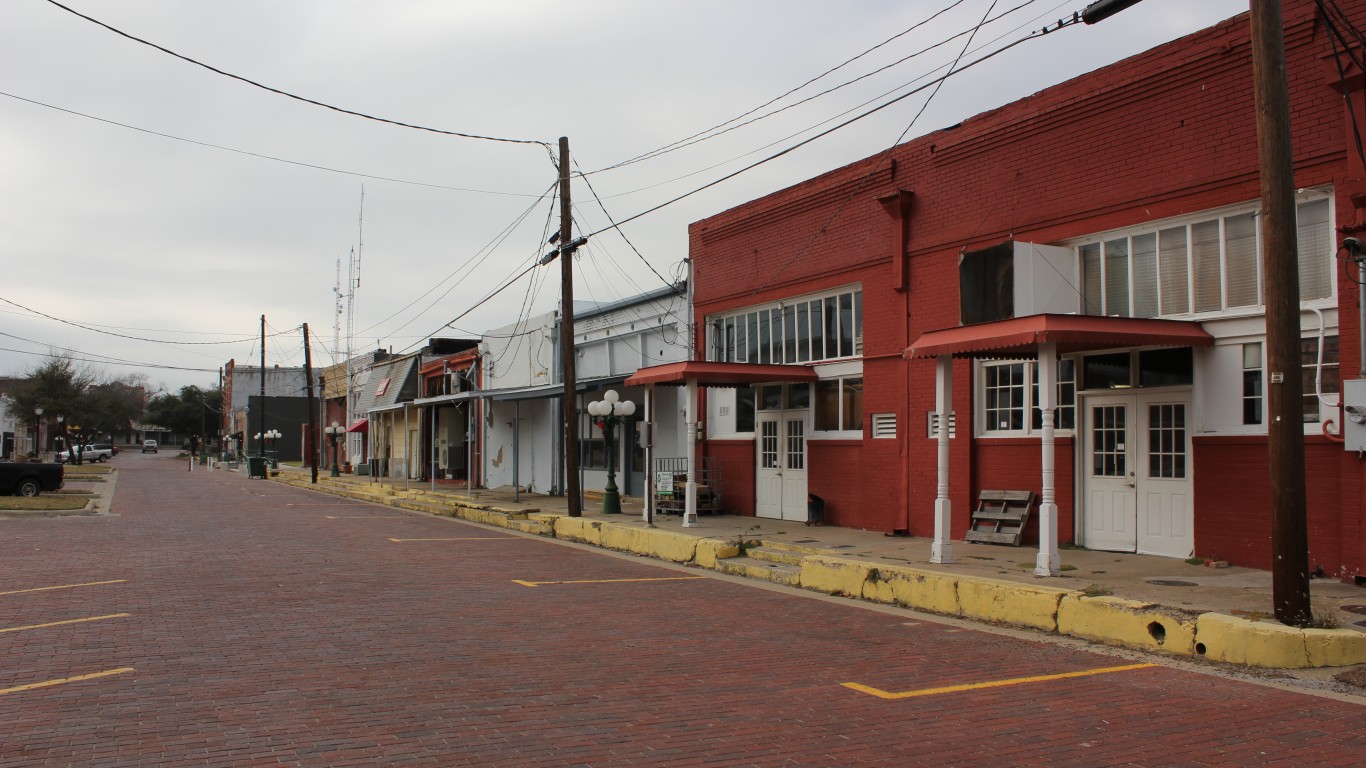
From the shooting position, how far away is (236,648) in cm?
839

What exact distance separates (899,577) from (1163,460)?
13.8ft

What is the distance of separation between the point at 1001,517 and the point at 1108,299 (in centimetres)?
347

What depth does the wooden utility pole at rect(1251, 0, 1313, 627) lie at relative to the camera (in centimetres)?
833

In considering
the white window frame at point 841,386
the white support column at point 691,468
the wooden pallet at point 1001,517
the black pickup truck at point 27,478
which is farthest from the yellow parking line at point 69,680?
the black pickup truck at point 27,478

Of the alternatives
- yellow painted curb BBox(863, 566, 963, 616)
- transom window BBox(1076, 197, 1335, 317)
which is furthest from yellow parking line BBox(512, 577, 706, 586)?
transom window BBox(1076, 197, 1335, 317)

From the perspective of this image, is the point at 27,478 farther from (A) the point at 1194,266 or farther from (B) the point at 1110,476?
(A) the point at 1194,266

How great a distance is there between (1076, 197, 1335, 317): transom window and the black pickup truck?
28209 mm

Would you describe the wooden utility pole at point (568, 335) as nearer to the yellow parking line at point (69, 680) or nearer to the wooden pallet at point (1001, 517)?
the wooden pallet at point (1001, 517)

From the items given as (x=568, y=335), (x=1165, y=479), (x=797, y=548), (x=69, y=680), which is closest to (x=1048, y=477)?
(x=1165, y=479)

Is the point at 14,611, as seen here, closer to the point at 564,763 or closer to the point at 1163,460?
the point at 564,763

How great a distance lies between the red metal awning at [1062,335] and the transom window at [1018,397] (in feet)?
4.24

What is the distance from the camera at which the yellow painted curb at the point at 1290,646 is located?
793 centimetres

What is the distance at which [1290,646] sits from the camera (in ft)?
26.1

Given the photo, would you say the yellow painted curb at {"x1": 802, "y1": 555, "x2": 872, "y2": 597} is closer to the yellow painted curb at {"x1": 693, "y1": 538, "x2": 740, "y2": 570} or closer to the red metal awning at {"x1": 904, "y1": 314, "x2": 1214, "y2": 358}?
the yellow painted curb at {"x1": 693, "y1": 538, "x2": 740, "y2": 570}
